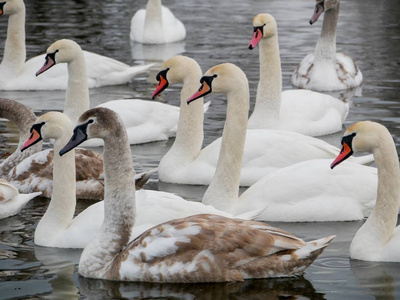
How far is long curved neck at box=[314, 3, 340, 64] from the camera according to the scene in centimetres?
1695

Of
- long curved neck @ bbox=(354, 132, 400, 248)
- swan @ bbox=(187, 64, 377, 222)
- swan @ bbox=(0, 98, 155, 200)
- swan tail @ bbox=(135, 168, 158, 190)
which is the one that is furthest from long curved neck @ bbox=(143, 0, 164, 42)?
long curved neck @ bbox=(354, 132, 400, 248)

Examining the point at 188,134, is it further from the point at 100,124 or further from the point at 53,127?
the point at 100,124

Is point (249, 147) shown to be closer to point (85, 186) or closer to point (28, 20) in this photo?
point (85, 186)

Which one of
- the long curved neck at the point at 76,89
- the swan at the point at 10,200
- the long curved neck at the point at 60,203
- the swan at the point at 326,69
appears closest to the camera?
the long curved neck at the point at 60,203

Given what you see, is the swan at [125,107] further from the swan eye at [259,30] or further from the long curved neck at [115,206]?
the long curved neck at [115,206]

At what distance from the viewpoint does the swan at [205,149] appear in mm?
11023

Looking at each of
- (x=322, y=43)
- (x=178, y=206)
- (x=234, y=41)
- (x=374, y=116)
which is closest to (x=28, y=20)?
(x=234, y=41)

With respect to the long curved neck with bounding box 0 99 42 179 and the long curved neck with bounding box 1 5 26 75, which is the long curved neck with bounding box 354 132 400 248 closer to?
the long curved neck with bounding box 0 99 42 179

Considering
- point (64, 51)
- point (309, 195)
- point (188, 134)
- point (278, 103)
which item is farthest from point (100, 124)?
point (64, 51)

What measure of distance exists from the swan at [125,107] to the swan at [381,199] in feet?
15.7

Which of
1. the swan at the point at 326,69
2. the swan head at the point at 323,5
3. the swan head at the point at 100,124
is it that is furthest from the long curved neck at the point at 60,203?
the swan head at the point at 323,5

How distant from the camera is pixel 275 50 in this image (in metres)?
12.8

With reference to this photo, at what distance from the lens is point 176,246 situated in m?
8.00

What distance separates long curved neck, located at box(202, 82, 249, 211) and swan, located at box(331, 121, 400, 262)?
162 centimetres
